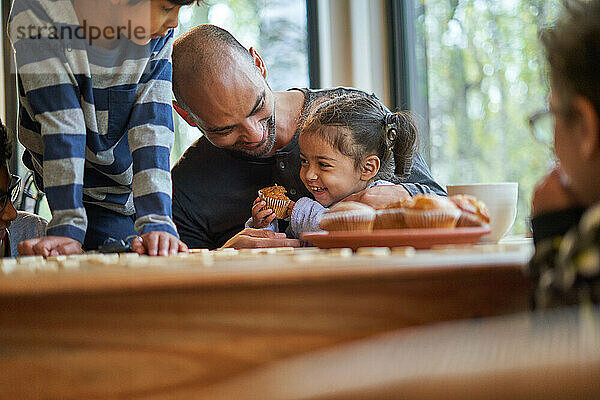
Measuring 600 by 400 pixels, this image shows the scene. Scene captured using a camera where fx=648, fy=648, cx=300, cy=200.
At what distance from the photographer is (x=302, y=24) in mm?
3402

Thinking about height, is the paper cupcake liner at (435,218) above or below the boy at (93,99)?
below

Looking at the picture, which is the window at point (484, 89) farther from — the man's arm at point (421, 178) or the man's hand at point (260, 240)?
the man's hand at point (260, 240)

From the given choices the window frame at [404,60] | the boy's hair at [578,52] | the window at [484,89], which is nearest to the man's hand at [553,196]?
the boy's hair at [578,52]

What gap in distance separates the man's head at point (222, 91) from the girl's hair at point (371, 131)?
0.16m

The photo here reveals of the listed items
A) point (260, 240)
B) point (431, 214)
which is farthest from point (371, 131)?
point (431, 214)

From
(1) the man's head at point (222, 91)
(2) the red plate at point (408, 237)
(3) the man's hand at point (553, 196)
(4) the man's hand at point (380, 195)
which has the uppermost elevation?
(1) the man's head at point (222, 91)

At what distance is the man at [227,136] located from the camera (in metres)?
1.91

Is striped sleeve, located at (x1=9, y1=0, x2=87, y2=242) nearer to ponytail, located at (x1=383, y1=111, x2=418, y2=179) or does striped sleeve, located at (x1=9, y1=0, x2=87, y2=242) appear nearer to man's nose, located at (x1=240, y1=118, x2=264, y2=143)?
man's nose, located at (x1=240, y1=118, x2=264, y2=143)

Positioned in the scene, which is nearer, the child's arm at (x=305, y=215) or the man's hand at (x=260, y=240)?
the man's hand at (x=260, y=240)

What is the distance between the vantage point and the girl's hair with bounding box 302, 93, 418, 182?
73.0 inches

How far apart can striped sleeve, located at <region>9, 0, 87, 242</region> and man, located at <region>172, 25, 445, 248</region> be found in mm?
554

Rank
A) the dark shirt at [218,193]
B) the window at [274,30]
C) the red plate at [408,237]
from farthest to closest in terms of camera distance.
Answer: the window at [274,30]
the dark shirt at [218,193]
the red plate at [408,237]

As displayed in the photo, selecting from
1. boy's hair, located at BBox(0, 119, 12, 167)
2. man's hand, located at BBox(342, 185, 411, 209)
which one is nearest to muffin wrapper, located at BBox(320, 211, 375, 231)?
man's hand, located at BBox(342, 185, 411, 209)

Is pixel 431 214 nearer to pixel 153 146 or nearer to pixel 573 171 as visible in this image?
pixel 573 171
